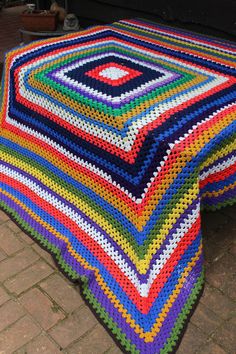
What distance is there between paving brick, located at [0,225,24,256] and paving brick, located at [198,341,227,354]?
1.11 m

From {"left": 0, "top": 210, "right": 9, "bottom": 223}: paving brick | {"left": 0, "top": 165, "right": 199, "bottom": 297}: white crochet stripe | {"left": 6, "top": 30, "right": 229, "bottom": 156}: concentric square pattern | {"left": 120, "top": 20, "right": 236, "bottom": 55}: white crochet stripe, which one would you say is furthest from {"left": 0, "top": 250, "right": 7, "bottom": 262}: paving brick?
{"left": 120, "top": 20, "right": 236, "bottom": 55}: white crochet stripe

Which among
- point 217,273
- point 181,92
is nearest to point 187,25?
point 181,92

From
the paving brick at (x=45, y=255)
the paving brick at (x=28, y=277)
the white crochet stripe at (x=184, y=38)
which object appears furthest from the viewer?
the white crochet stripe at (x=184, y=38)

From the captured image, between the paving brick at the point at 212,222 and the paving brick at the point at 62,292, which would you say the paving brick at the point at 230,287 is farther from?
the paving brick at the point at 62,292

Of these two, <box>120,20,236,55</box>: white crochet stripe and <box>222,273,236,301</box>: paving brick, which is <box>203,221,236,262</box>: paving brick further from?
<box>120,20,236,55</box>: white crochet stripe

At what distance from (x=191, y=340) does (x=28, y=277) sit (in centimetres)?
88

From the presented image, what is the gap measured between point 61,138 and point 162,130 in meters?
0.68

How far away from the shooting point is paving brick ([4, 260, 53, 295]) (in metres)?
2.07

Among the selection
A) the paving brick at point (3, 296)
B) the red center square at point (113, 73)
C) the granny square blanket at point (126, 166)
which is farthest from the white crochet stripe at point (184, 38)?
the paving brick at point (3, 296)

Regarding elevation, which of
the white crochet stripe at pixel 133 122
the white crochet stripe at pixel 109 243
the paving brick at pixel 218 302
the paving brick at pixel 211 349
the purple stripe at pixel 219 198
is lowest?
the paving brick at pixel 211 349

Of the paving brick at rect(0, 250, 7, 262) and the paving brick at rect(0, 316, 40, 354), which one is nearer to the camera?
the paving brick at rect(0, 316, 40, 354)

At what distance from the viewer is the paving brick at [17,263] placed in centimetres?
215

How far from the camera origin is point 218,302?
200 cm

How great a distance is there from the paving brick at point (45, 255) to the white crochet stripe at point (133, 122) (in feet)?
2.37
